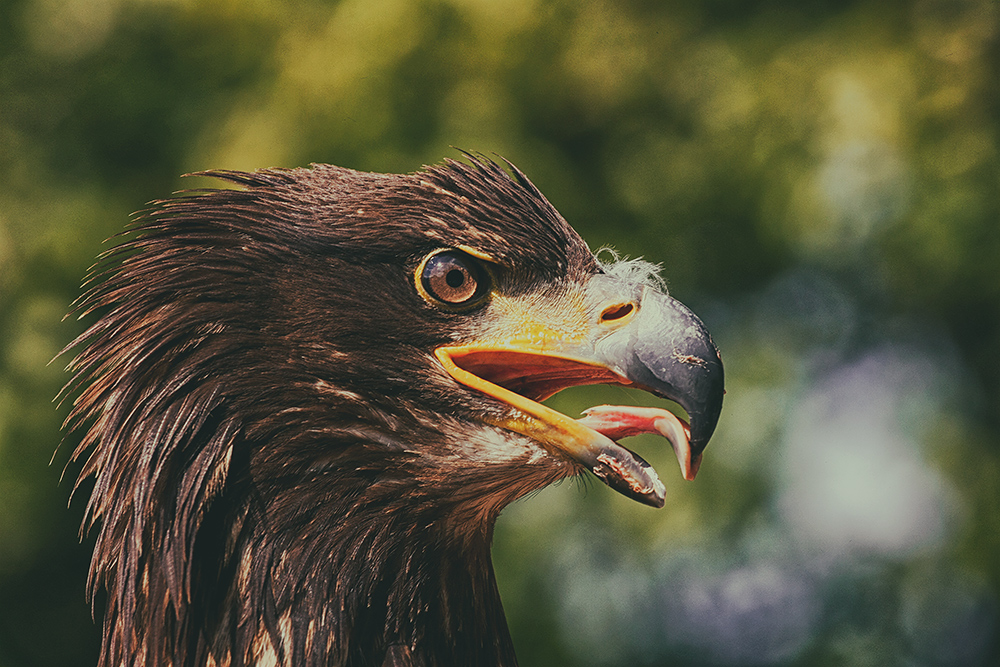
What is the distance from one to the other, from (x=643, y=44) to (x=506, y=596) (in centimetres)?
421

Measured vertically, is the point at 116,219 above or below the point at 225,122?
below

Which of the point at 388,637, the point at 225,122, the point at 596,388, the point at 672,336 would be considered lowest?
the point at 388,637

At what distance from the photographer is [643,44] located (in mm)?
8234

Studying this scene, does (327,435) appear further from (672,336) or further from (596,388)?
(596,388)

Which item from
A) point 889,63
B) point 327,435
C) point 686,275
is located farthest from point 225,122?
point 327,435

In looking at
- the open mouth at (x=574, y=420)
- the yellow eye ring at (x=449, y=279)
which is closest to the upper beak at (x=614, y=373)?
the open mouth at (x=574, y=420)

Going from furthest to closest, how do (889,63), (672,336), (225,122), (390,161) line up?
(889,63) < (225,122) < (390,161) < (672,336)

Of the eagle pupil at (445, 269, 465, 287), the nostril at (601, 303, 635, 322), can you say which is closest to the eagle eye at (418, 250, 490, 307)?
the eagle pupil at (445, 269, 465, 287)

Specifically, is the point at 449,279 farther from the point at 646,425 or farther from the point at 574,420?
the point at 646,425

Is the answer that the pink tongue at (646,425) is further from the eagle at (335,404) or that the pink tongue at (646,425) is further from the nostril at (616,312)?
the nostril at (616,312)

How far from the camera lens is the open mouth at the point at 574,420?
2338 mm

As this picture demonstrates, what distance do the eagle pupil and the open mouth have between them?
15 cm

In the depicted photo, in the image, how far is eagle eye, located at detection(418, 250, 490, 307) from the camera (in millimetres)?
2537

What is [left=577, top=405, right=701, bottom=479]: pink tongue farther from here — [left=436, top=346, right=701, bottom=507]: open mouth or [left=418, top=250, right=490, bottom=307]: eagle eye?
[left=418, top=250, right=490, bottom=307]: eagle eye
